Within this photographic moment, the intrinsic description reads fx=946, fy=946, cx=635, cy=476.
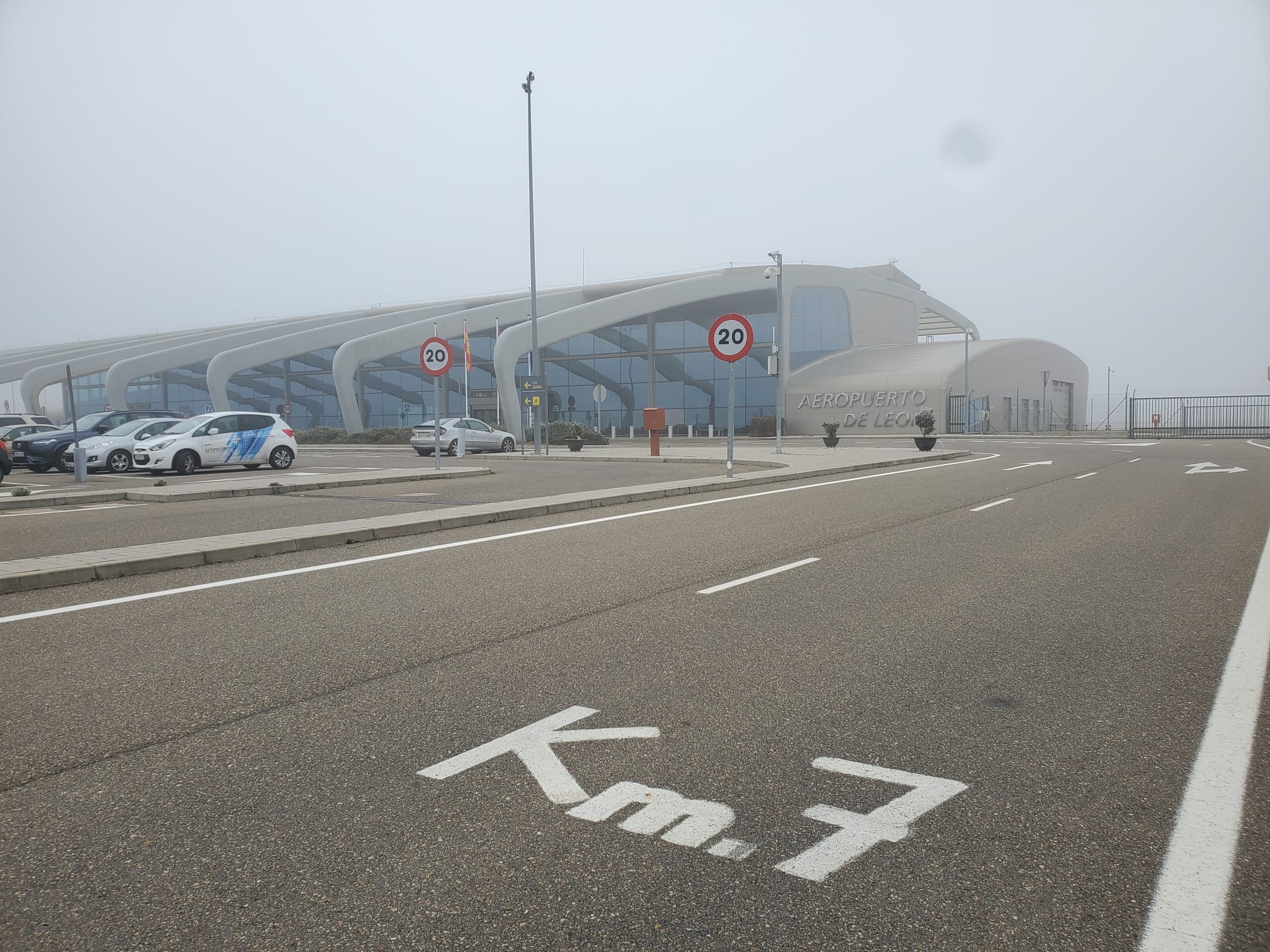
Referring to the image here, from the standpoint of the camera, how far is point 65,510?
14734mm

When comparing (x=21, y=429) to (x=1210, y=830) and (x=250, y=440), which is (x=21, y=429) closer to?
(x=250, y=440)

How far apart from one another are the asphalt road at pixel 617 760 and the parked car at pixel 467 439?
2674 cm

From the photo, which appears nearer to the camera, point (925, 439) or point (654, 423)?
point (654, 423)

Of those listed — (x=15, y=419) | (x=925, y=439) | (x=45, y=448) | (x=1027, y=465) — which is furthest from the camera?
(x=925, y=439)

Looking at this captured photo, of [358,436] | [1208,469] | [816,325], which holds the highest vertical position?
[816,325]

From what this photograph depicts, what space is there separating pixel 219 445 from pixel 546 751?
22.7 meters

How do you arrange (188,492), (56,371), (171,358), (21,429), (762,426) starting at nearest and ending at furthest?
(188,492) → (21,429) → (762,426) → (171,358) → (56,371)

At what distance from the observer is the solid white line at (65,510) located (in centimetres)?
1401

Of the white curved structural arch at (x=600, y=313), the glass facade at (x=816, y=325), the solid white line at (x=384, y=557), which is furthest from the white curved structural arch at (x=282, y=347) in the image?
the solid white line at (x=384, y=557)

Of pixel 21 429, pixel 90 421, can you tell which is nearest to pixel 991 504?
pixel 90 421

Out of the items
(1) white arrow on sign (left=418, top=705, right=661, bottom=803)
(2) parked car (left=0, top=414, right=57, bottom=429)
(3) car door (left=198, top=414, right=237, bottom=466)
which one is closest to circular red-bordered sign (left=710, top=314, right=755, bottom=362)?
(3) car door (left=198, top=414, right=237, bottom=466)

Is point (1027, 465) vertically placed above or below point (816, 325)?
below

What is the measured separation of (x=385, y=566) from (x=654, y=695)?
4.73 meters

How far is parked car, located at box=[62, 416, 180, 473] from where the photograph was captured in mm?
24234
